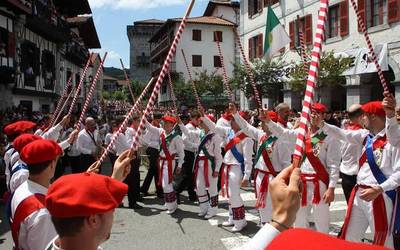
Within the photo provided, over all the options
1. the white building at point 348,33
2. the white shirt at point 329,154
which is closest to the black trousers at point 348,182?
the white shirt at point 329,154

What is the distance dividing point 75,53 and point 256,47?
13.9 m

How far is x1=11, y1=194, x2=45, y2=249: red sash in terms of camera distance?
2959mm

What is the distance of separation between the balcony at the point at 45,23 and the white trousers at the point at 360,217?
18.5 m

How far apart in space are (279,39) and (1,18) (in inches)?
456

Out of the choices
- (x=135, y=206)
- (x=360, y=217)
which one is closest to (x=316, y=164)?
(x=360, y=217)

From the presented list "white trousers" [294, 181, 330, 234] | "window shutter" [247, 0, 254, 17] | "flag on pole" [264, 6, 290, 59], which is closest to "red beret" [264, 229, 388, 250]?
"white trousers" [294, 181, 330, 234]

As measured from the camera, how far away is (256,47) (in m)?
29.6

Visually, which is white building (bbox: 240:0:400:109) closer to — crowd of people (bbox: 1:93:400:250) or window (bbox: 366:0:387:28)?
window (bbox: 366:0:387:28)

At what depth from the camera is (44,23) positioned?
69.9 feet

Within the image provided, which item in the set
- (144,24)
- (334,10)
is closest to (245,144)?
(334,10)

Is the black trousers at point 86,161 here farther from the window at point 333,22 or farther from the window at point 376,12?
the window at point 333,22

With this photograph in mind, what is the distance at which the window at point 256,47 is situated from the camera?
2847 centimetres

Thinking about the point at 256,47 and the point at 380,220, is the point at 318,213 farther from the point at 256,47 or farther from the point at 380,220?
the point at 256,47

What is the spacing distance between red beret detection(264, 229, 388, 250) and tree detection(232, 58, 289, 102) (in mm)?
22285
